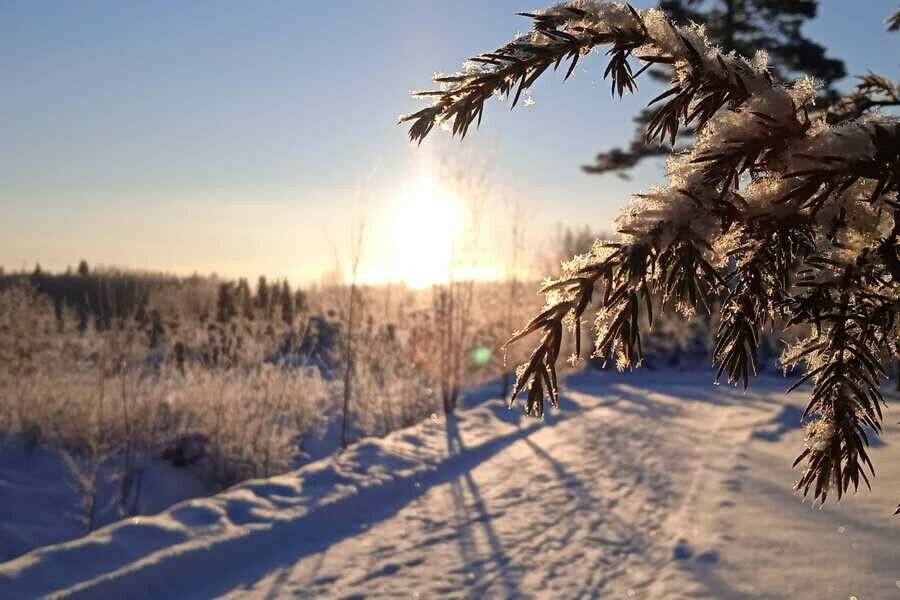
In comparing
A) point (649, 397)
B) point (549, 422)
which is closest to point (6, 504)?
point (549, 422)

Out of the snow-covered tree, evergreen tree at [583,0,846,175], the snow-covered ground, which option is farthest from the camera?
evergreen tree at [583,0,846,175]

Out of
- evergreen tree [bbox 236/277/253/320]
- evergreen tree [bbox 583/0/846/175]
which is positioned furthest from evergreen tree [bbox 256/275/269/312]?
evergreen tree [bbox 583/0/846/175]

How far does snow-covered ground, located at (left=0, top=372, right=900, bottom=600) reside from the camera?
344cm

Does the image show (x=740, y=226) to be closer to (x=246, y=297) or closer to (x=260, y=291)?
(x=246, y=297)

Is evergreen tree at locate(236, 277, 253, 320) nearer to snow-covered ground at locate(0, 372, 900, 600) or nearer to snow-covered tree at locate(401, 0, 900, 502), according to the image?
snow-covered ground at locate(0, 372, 900, 600)

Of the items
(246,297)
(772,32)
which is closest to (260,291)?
(246,297)

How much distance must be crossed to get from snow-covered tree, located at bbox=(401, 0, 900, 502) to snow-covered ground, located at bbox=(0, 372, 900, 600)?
251 centimetres

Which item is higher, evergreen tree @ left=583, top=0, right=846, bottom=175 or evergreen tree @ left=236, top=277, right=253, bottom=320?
evergreen tree @ left=583, top=0, right=846, bottom=175

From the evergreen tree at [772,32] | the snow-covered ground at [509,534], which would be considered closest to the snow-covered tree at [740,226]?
the snow-covered ground at [509,534]

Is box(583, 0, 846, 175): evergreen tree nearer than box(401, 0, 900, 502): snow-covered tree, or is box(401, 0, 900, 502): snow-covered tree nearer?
box(401, 0, 900, 502): snow-covered tree

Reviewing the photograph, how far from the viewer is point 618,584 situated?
3.50 m

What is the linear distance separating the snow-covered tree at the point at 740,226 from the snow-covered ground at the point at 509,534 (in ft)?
8.23

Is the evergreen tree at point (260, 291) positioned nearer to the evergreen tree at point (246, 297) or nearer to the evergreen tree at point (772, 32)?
the evergreen tree at point (246, 297)

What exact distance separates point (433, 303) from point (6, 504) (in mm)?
5692
